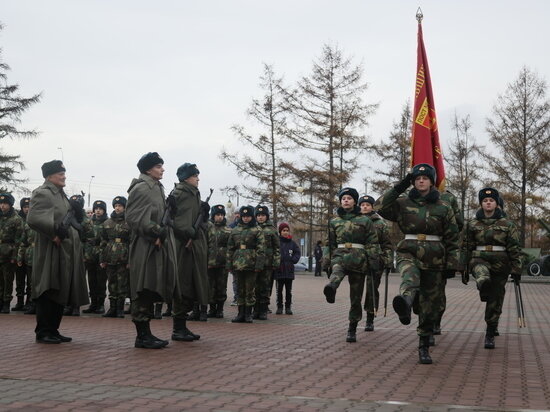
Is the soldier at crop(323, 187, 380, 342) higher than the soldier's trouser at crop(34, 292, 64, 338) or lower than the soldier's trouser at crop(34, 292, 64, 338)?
higher

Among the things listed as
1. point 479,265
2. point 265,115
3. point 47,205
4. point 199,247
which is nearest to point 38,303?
point 47,205

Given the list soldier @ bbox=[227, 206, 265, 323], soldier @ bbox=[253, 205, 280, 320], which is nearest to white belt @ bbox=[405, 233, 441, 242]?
soldier @ bbox=[227, 206, 265, 323]

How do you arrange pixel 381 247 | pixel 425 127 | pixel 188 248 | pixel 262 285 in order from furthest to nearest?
pixel 425 127
pixel 262 285
pixel 381 247
pixel 188 248

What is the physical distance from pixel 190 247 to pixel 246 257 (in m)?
3.24

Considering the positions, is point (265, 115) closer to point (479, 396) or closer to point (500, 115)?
point (500, 115)

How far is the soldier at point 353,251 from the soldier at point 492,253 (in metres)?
1.30

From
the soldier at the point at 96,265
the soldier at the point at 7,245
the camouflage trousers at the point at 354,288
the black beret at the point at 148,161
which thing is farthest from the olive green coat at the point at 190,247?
the soldier at the point at 7,245

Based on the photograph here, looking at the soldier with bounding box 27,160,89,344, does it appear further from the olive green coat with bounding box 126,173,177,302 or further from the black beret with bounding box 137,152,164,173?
the black beret with bounding box 137,152,164,173

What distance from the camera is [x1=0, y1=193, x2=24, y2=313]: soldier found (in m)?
14.6

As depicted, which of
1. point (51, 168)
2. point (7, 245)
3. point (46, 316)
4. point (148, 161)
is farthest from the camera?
point (7, 245)

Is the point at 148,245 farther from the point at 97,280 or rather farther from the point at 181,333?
the point at 97,280

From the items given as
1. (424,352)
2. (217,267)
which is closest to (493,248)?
(424,352)

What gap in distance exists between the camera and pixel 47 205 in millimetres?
10000

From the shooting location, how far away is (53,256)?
9938mm
